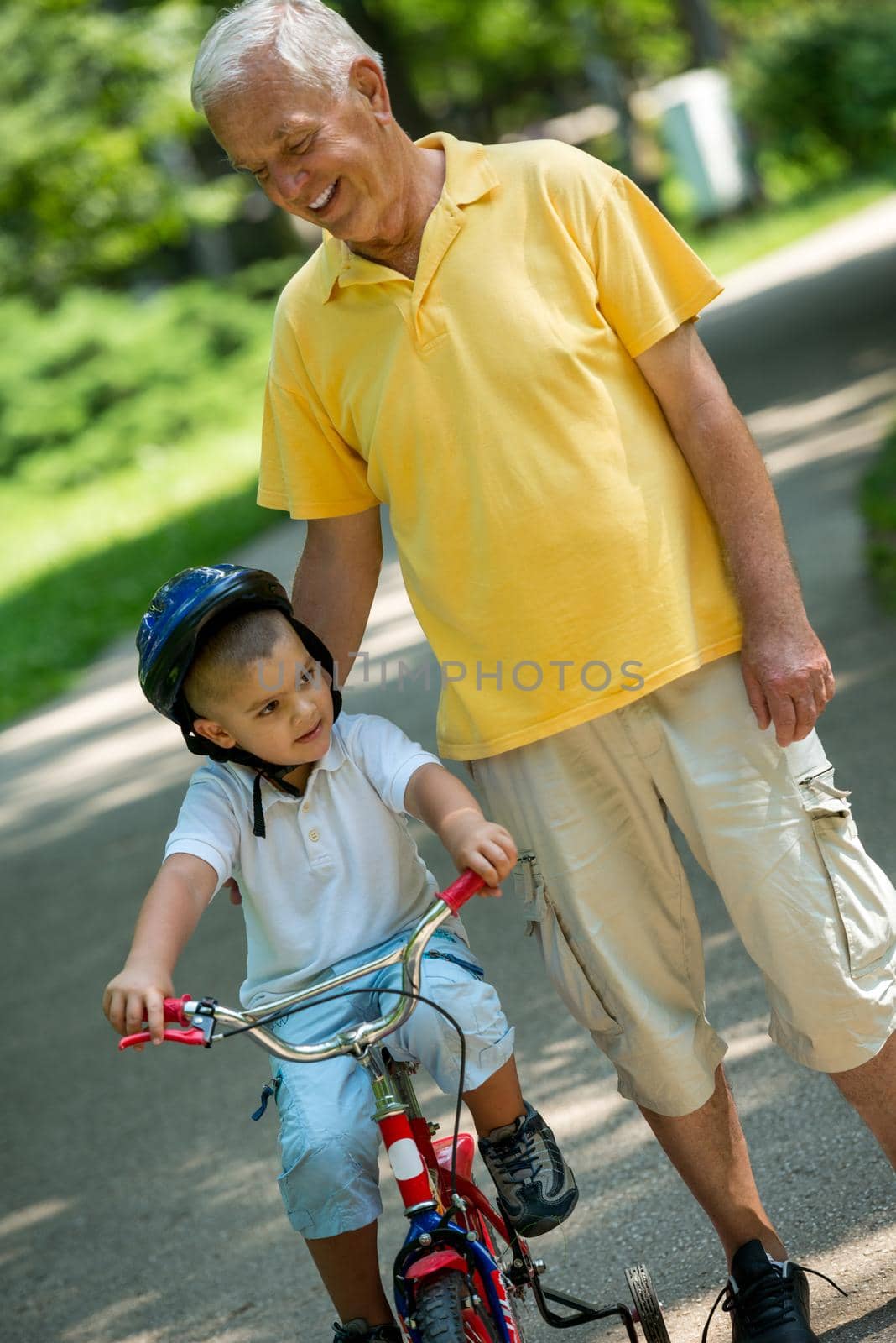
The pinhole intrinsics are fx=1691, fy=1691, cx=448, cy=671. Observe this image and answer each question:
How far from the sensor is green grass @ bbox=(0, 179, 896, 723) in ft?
62.8

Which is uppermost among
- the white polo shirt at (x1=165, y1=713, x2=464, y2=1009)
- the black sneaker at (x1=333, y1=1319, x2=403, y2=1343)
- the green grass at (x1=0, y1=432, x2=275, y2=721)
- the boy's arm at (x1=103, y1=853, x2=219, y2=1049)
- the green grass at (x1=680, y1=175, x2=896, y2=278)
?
the boy's arm at (x1=103, y1=853, x2=219, y2=1049)

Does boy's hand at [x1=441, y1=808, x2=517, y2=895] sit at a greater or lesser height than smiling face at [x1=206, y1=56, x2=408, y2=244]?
lesser

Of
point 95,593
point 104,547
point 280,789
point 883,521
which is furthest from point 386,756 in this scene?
point 104,547

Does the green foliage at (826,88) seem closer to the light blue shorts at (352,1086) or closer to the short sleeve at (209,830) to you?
the short sleeve at (209,830)

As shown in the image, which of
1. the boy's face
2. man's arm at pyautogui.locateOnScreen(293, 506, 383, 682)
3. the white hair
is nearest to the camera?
the white hair

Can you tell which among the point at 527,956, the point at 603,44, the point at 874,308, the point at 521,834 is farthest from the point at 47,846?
the point at 603,44

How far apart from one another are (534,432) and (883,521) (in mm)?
6040

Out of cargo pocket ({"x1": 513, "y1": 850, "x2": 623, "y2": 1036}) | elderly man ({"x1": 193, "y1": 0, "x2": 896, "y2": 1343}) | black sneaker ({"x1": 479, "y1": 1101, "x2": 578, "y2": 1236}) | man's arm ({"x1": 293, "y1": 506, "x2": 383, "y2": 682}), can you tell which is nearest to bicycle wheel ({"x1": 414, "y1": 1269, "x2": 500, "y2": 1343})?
black sneaker ({"x1": 479, "y1": 1101, "x2": 578, "y2": 1236})

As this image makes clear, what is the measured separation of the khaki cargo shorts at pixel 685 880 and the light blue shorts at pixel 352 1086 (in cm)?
29

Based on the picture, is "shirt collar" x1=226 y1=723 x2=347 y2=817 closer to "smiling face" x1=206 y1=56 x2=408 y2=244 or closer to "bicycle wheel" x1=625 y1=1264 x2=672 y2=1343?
"smiling face" x1=206 y1=56 x2=408 y2=244

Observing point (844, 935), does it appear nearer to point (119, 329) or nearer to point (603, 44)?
point (119, 329)

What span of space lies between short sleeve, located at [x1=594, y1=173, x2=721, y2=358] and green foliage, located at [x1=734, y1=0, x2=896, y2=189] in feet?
37.9

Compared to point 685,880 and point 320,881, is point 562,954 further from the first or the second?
point 320,881

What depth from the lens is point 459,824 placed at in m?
2.74
